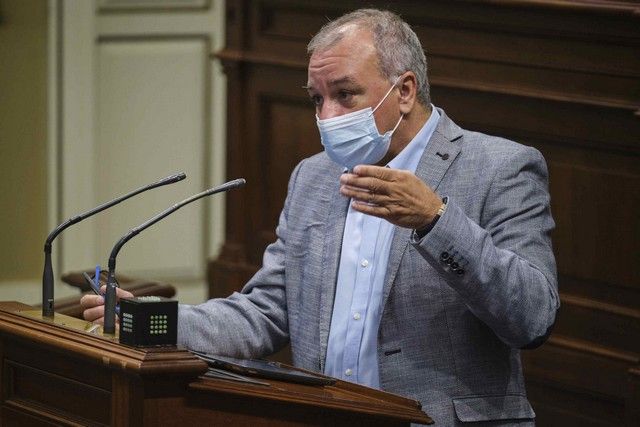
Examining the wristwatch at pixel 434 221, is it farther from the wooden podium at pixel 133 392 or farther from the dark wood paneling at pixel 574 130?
the dark wood paneling at pixel 574 130

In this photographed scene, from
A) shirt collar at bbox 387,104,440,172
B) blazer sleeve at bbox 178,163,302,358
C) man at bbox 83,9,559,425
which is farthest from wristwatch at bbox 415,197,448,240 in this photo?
blazer sleeve at bbox 178,163,302,358

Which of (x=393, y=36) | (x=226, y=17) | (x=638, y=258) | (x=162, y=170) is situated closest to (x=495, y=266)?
(x=393, y=36)

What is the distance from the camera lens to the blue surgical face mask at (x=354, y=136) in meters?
2.61

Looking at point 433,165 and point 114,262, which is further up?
point 433,165

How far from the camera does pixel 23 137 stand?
5.78m

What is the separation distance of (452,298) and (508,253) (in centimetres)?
21

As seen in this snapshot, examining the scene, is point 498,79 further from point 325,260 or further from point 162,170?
point 162,170

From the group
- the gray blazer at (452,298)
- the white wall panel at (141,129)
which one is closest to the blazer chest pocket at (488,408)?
the gray blazer at (452,298)

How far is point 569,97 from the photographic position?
3629 mm

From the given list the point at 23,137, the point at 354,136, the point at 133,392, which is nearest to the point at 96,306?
the point at 133,392

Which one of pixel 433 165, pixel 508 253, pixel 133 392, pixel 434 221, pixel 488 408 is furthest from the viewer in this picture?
pixel 433 165

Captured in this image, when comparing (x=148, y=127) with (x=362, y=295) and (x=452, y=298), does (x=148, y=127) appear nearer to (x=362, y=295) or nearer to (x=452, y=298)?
(x=362, y=295)

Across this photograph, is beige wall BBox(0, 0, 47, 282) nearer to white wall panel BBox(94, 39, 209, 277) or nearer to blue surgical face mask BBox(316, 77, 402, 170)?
white wall panel BBox(94, 39, 209, 277)

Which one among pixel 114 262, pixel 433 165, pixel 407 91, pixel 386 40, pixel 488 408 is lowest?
pixel 488 408
